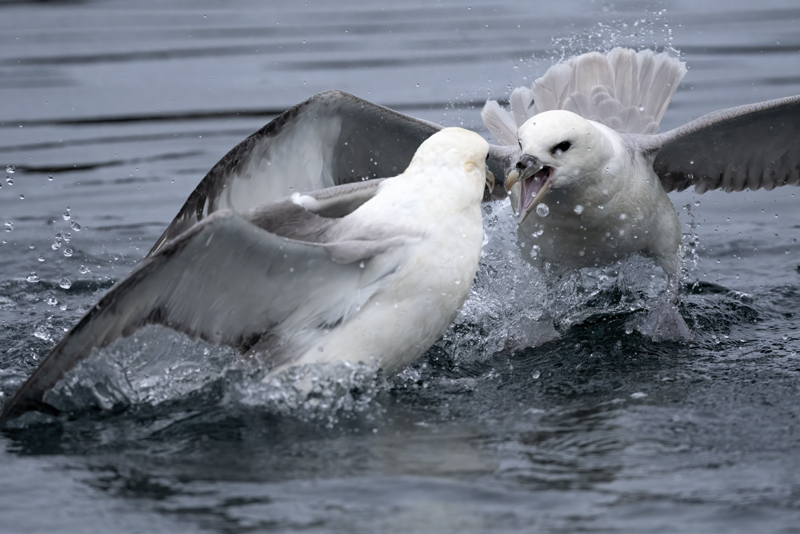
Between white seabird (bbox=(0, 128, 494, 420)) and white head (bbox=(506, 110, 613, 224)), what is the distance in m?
0.51

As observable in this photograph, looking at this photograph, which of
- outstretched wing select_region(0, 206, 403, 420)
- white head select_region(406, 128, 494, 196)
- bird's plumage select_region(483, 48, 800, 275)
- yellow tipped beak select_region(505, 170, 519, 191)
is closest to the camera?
outstretched wing select_region(0, 206, 403, 420)

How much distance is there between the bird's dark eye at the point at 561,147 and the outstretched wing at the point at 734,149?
107cm

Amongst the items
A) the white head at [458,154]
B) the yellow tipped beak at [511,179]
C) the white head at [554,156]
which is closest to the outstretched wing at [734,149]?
the white head at [554,156]

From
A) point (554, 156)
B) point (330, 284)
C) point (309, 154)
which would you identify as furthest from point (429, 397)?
point (309, 154)

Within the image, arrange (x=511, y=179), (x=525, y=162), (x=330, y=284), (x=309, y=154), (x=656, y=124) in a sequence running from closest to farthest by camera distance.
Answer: (x=330, y=284) < (x=511, y=179) < (x=525, y=162) < (x=309, y=154) < (x=656, y=124)

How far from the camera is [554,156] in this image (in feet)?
18.3

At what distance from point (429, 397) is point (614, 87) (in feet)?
9.77

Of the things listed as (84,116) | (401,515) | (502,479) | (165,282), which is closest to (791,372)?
(502,479)

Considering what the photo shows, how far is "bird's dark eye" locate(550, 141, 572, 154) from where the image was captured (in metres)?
5.56

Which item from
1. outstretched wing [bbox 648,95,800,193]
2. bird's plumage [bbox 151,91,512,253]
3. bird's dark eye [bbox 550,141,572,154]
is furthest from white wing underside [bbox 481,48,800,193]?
bird's dark eye [bbox 550,141,572,154]

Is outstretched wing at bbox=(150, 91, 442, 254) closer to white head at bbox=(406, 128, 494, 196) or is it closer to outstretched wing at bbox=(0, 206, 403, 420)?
outstretched wing at bbox=(0, 206, 403, 420)

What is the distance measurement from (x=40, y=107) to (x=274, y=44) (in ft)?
A: 12.0

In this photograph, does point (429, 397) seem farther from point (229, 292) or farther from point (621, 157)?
point (621, 157)

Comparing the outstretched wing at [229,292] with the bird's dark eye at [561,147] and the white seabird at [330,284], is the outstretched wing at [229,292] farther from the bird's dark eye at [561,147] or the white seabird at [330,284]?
the bird's dark eye at [561,147]
